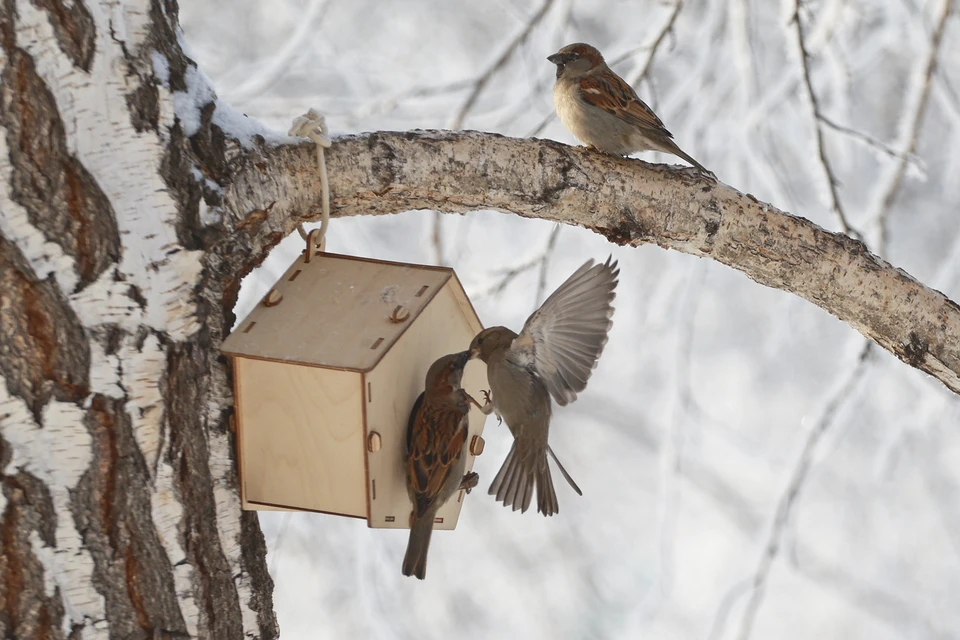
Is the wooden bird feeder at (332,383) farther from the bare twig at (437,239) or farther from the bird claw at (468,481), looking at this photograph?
the bare twig at (437,239)

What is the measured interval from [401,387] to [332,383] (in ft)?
0.54

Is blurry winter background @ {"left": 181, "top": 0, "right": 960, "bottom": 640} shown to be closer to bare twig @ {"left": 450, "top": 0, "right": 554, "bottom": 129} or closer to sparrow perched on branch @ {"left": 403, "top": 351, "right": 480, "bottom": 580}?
bare twig @ {"left": 450, "top": 0, "right": 554, "bottom": 129}

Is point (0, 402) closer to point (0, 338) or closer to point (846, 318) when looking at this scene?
point (0, 338)

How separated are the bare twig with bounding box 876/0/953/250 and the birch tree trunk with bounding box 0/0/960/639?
3.91 ft

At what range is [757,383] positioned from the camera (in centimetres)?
491

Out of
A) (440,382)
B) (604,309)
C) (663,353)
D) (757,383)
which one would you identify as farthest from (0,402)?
(757,383)

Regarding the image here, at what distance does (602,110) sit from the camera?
2.29 meters

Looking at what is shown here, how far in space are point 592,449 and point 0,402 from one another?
3767mm

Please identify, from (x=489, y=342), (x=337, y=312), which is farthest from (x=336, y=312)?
(x=489, y=342)

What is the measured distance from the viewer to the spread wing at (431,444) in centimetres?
172

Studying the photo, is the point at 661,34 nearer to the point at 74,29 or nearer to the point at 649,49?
the point at 649,49

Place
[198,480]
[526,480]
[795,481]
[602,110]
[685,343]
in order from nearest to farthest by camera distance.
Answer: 1. [198,480]
2. [526,480]
3. [602,110]
4. [795,481]
5. [685,343]

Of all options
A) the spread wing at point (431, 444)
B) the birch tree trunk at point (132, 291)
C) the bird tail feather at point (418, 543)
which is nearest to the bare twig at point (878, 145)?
the birch tree trunk at point (132, 291)

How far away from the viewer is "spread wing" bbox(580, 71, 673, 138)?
2.27 meters
